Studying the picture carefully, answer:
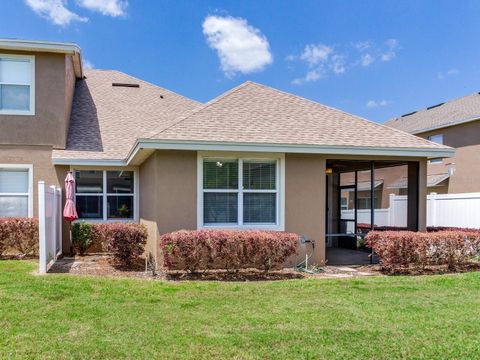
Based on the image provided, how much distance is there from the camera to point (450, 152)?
1059cm

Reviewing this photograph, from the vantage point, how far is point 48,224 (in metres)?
9.57

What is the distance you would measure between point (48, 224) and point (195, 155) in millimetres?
3752

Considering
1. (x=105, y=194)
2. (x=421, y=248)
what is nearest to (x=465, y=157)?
(x=421, y=248)

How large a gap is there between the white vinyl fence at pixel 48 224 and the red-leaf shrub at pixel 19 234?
0.62 meters

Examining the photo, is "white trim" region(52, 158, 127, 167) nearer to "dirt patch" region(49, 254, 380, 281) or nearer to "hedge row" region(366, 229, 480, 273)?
"dirt patch" region(49, 254, 380, 281)

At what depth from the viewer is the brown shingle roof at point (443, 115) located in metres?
24.2

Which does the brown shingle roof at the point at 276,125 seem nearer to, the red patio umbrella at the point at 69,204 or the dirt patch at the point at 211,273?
the dirt patch at the point at 211,273

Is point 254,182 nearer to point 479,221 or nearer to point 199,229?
point 199,229

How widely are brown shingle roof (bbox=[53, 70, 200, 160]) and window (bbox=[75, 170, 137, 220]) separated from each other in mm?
797

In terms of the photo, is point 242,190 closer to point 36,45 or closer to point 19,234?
point 19,234

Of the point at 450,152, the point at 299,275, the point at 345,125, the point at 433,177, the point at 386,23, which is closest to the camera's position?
the point at 299,275

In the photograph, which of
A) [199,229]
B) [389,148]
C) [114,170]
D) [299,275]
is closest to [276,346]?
[299,275]

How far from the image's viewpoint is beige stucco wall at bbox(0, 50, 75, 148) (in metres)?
12.3

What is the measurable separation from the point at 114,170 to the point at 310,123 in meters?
6.41
